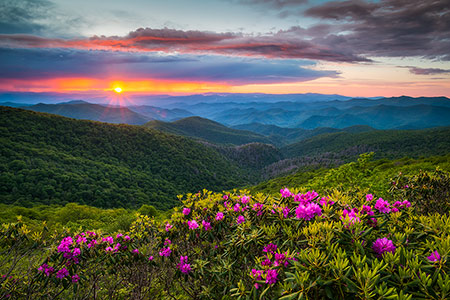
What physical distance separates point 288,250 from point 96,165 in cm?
9491

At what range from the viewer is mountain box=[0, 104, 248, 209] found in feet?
194

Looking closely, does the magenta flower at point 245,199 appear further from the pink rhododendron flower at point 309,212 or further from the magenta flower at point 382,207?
the magenta flower at point 382,207

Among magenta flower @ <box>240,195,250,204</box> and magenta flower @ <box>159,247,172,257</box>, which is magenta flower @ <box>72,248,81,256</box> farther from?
magenta flower @ <box>240,195,250,204</box>

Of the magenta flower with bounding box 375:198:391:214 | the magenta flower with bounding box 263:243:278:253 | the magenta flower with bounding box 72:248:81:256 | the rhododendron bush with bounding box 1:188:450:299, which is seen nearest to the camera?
the rhododendron bush with bounding box 1:188:450:299

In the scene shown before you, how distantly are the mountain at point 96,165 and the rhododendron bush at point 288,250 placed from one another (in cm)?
5802

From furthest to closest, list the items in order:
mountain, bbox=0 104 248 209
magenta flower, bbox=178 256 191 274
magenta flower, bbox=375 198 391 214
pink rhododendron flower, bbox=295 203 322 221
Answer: mountain, bbox=0 104 248 209 < magenta flower, bbox=178 256 191 274 < magenta flower, bbox=375 198 391 214 < pink rhododendron flower, bbox=295 203 322 221

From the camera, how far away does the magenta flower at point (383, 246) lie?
276 centimetres

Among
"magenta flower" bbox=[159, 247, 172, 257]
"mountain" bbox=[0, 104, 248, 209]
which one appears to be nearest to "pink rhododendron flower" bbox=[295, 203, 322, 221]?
"magenta flower" bbox=[159, 247, 172, 257]

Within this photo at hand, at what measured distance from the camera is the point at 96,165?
270 feet

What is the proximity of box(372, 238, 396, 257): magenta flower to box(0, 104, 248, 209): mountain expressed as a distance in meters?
63.4

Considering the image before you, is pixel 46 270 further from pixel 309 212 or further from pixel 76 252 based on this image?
pixel 309 212

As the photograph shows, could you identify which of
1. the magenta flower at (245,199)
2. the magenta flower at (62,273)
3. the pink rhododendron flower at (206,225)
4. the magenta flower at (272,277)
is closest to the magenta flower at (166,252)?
the pink rhododendron flower at (206,225)

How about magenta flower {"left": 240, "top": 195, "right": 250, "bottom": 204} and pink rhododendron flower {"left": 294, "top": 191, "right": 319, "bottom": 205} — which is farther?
magenta flower {"left": 240, "top": 195, "right": 250, "bottom": 204}

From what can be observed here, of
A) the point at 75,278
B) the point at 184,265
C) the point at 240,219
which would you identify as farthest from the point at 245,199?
the point at 75,278
